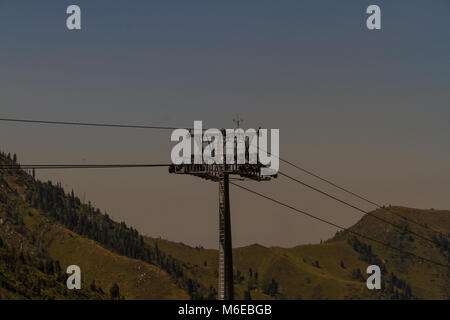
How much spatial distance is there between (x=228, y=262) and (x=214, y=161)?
10.2m

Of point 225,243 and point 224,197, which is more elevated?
point 224,197
